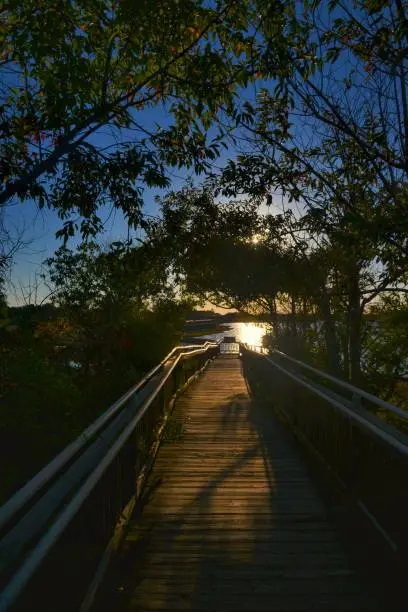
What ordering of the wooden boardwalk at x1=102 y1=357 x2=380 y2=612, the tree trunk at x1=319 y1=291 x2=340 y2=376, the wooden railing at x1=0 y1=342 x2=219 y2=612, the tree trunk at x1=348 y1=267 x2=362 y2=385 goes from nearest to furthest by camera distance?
the wooden railing at x1=0 y1=342 x2=219 y2=612, the wooden boardwalk at x1=102 y1=357 x2=380 y2=612, the tree trunk at x1=348 y1=267 x2=362 y2=385, the tree trunk at x1=319 y1=291 x2=340 y2=376

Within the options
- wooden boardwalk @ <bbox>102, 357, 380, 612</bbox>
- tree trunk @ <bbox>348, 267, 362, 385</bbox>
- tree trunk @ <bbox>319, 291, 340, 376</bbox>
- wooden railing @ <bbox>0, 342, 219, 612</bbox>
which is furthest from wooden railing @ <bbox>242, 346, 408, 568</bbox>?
tree trunk @ <bbox>319, 291, 340, 376</bbox>

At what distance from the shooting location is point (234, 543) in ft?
15.6

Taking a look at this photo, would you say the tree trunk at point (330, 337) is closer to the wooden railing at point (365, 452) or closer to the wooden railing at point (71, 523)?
the wooden railing at point (365, 452)

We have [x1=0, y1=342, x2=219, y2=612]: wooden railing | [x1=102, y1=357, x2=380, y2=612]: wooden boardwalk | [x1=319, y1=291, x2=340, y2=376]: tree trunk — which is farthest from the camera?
[x1=319, y1=291, x2=340, y2=376]: tree trunk

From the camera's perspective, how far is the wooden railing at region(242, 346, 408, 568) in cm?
388

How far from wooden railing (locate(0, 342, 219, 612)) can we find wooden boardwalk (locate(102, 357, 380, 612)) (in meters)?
0.33

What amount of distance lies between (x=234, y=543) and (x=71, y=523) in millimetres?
2173

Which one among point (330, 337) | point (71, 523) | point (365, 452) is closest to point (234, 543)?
point (365, 452)

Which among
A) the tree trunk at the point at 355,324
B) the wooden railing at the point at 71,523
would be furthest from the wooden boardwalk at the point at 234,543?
the tree trunk at the point at 355,324

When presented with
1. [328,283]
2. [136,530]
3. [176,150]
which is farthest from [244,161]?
[328,283]

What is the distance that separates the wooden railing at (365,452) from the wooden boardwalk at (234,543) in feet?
1.17

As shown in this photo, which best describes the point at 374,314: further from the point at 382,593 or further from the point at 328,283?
the point at 382,593

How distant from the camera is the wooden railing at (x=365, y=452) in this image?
3875mm

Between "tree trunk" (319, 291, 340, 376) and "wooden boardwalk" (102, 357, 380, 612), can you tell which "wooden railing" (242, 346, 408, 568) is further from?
"tree trunk" (319, 291, 340, 376)
